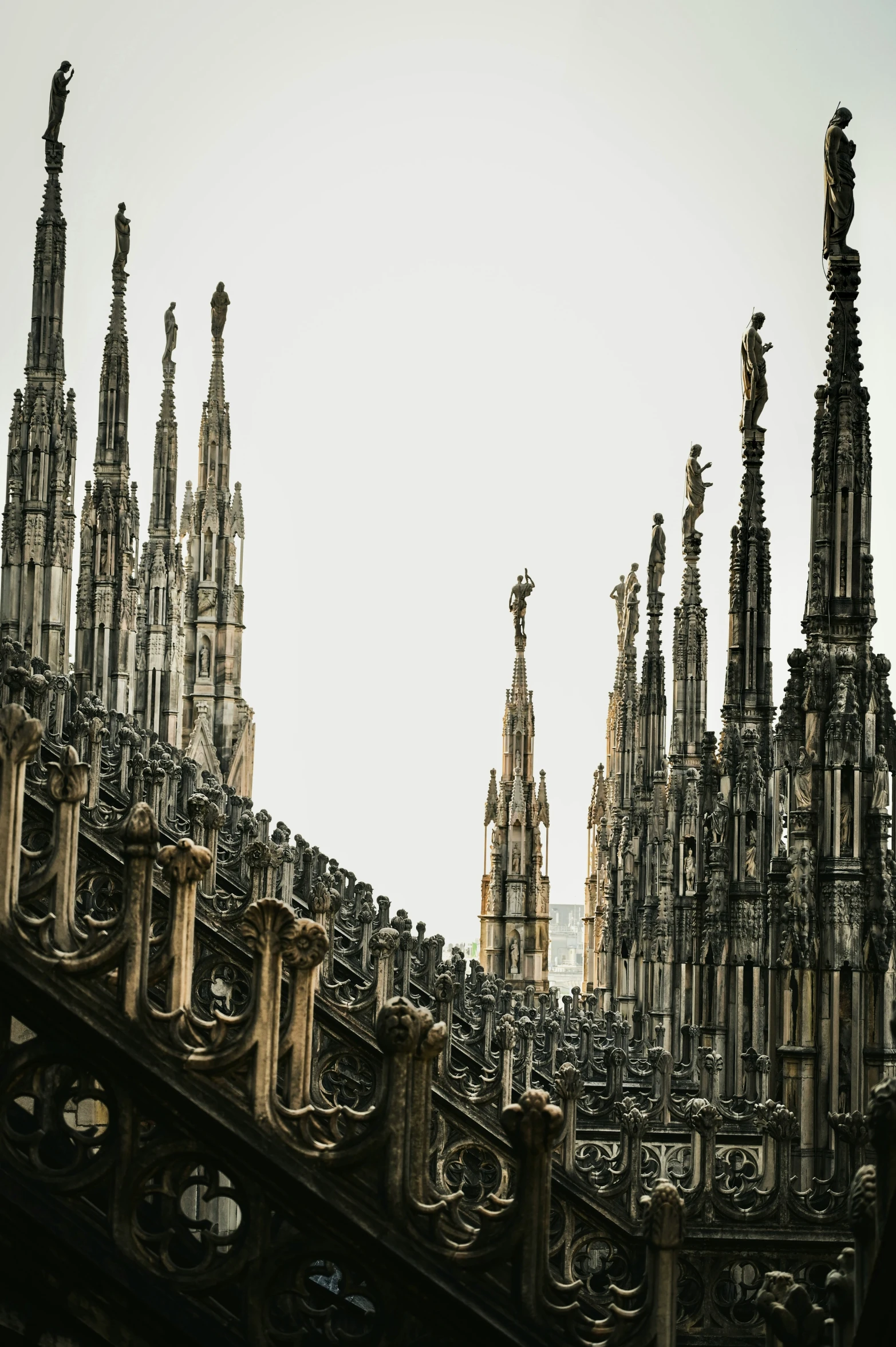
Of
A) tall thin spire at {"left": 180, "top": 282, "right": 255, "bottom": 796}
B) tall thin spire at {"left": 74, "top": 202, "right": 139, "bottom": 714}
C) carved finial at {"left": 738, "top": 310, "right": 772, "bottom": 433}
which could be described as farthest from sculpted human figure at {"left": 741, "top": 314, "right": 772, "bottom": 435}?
tall thin spire at {"left": 180, "top": 282, "right": 255, "bottom": 796}

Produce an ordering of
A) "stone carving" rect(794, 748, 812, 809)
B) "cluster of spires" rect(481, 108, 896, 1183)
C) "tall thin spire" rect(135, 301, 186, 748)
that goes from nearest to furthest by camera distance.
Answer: "cluster of spires" rect(481, 108, 896, 1183) → "stone carving" rect(794, 748, 812, 809) → "tall thin spire" rect(135, 301, 186, 748)

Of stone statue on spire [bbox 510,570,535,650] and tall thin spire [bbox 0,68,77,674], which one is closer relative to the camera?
tall thin spire [bbox 0,68,77,674]

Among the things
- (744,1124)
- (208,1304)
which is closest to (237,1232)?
(208,1304)

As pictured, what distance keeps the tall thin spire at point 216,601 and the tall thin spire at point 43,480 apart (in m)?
11.7

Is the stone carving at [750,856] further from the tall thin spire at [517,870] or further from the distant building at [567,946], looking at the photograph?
the distant building at [567,946]

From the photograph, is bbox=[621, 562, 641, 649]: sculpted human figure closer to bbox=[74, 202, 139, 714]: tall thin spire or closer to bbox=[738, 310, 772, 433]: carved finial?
bbox=[74, 202, 139, 714]: tall thin spire

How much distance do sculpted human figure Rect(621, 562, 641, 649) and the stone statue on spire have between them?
8.65ft

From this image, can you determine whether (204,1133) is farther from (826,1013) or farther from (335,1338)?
(826,1013)

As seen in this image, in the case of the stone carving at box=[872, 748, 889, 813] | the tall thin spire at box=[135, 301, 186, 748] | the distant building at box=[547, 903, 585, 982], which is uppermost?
the tall thin spire at box=[135, 301, 186, 748]

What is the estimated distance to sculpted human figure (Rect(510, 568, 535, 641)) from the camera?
39125 mm

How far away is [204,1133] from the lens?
440cm

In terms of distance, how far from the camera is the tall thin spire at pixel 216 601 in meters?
34.9

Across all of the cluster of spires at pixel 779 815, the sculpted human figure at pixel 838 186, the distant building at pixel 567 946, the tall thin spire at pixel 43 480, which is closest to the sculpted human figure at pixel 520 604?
the cluster of spires at pixel 779 815

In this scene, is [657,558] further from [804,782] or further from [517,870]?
[804,782]
